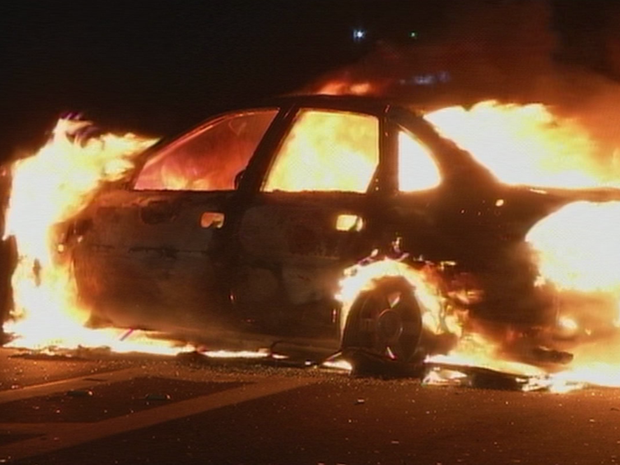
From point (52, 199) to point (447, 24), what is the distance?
8829 mm

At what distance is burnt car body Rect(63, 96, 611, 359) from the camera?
28.3 ft

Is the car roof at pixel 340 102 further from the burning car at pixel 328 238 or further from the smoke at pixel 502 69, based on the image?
the smoke at pixel 502 69

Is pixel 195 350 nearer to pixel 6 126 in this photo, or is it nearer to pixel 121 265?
pixel 121 265

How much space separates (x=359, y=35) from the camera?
26.5m

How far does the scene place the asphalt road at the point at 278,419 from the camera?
6664mm

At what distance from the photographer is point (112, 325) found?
10.1 m

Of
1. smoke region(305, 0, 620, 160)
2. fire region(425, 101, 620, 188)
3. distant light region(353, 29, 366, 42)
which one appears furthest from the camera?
distant light region(353, 29, 366, 42)

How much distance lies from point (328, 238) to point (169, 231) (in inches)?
48.3

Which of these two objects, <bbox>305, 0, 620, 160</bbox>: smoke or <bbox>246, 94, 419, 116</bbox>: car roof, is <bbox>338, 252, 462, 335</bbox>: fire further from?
<bbox>305, 0, 620, 160</bbox>: smoke

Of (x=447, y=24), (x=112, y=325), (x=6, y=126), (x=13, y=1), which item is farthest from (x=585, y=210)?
(x=13, y=1)

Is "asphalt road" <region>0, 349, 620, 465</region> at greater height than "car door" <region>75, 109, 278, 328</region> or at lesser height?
lesser

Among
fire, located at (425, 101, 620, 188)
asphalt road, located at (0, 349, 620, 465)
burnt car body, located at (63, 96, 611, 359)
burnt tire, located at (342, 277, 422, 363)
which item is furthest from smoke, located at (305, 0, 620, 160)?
asphalt road, located at (0, 349, 620, 465)

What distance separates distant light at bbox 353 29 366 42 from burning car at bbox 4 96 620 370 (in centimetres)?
1623

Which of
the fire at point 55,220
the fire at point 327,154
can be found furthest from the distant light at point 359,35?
the fire at point 327,154
